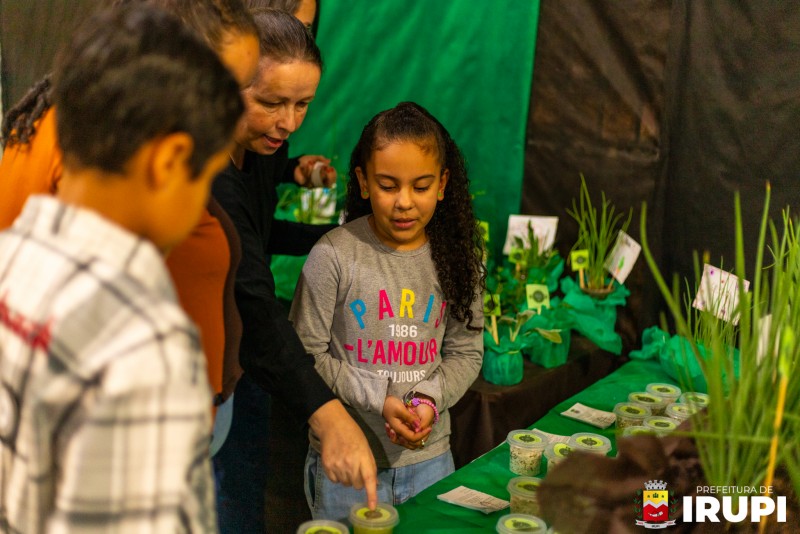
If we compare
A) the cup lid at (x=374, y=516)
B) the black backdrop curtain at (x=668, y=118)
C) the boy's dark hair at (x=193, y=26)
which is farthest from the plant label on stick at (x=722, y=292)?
the boy's dark hair at (x=193, y=26)

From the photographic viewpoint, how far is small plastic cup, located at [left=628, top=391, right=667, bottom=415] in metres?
2.21

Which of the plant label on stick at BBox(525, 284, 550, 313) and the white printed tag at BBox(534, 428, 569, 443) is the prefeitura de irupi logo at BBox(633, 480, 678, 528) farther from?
the plant label on stick at BBox(525, 284, 550, 313)

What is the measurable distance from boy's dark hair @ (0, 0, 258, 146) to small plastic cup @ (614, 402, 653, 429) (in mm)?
1365

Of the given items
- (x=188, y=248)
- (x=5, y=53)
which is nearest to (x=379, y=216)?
(x=188, y=248)

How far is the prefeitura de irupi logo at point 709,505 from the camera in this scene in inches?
54.2

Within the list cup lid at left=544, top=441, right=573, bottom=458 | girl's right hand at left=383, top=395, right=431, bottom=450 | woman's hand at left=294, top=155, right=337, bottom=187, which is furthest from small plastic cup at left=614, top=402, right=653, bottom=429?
woman's hand at left=294, top=155, right=337, bottom=187

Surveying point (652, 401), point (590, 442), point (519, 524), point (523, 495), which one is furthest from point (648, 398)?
point (519, 524)

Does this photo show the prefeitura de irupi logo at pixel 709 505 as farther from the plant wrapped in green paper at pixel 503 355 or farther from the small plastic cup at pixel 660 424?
the plant wrapped in green paper at pixel 503 355

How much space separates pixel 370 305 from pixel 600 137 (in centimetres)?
149

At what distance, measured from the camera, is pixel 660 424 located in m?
1.98

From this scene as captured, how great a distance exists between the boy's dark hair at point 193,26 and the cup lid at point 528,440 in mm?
1139

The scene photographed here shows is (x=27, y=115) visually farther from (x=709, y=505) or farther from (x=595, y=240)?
(x=595, y=240)

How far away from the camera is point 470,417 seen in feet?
8.77

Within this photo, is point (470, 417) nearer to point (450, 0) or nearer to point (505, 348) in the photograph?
point (505, 348)
